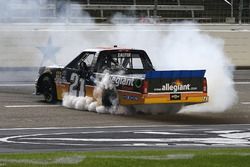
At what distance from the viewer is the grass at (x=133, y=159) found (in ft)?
29.5

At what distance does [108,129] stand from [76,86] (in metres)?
3.65

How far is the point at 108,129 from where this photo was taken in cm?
1362

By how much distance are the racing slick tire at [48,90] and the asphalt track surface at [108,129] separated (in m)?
0.20

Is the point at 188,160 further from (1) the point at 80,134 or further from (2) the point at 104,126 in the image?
(2) the point at 104,126

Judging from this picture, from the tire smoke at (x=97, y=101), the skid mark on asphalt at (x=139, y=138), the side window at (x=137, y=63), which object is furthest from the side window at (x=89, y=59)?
the skid mark on asphalt at (x=139, y=138)

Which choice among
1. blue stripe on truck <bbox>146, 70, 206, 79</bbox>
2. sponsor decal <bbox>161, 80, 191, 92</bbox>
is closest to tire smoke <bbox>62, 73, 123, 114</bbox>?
blue stripe on truck <bbox>146, 70, 206, 79</bbox>

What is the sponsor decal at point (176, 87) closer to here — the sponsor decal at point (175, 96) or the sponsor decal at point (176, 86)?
the sponsor decal at point (176, 86)

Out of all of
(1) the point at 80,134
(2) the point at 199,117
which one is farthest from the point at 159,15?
(1) the point at 80,134

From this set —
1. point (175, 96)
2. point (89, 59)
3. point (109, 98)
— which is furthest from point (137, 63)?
point (175, 96)

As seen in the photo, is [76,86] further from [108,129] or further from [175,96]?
[108,129]

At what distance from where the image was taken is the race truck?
50.3 feet

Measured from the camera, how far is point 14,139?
1214 centimetres

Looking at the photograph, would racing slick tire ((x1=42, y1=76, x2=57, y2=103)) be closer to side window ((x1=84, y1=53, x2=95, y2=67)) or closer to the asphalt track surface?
the asphalt track surface

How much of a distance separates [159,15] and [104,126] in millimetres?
21892
